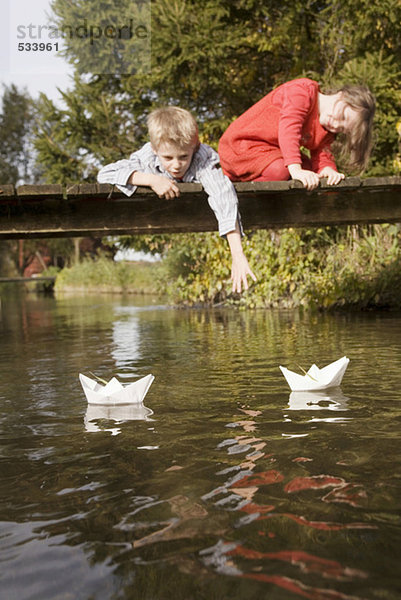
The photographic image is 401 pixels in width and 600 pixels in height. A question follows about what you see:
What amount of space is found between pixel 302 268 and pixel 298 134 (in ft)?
19.3

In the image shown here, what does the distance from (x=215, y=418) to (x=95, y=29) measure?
1695 centimetres

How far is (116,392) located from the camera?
304 cm

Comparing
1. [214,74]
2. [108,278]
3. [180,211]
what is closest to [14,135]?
[108,278]

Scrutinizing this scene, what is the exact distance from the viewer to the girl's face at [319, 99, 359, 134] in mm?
4961

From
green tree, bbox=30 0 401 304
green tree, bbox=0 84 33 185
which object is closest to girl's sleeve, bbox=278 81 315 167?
green tree, bbox=30 0 401 304

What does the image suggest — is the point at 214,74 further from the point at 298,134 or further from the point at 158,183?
the point at 158,183

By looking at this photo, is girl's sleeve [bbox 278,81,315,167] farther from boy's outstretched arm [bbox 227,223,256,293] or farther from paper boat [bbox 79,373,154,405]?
paper boat [bbox 79,373,154,405]

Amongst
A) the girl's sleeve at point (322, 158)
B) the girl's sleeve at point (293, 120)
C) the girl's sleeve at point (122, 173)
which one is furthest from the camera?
the girl's sleeve at point (322, 158)

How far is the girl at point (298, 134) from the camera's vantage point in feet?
15.9

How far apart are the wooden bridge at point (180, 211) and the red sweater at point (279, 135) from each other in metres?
0.28

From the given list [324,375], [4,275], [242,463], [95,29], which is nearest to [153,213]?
[324,375]

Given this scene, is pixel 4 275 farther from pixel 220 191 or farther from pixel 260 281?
pixel 220 191

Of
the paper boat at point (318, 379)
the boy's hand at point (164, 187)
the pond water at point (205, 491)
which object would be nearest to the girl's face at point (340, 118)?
the boy's hand at point (164, 187)

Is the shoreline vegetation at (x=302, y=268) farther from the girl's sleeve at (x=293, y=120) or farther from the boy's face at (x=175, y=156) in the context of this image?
the boy's face at (x=175, y=156)
